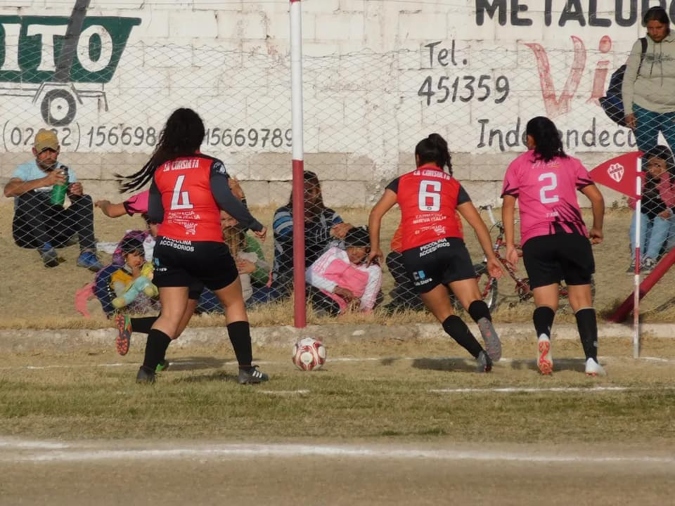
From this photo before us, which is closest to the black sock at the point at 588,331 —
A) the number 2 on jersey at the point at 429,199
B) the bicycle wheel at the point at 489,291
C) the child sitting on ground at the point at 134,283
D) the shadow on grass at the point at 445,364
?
the shadow on grass at the point at 445,364

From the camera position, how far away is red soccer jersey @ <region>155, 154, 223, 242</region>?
882cm

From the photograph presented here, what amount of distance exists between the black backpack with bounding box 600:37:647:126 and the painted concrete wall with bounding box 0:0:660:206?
6.44 ft

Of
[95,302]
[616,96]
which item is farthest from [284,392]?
[616,96]

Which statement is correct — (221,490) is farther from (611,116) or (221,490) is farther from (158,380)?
(611,116)

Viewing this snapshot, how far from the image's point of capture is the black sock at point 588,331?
31.2 feet

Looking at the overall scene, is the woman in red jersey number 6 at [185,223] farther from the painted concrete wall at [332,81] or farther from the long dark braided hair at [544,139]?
the painted concrete wall at [332,81]

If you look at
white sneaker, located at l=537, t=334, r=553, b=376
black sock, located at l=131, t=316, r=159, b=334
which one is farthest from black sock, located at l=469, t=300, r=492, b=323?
black sock, located at l=131, t=316, r=159, b=334

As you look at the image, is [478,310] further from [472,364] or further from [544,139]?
[544,139]

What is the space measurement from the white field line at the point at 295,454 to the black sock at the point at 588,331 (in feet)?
9.18

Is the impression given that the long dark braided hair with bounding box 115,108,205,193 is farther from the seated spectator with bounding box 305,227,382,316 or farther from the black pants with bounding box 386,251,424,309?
the black pants with bounding box 386,251,424,309

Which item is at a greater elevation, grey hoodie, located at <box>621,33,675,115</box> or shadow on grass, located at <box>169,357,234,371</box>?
grey hoodie, located at <box>621,33,675,115</box>

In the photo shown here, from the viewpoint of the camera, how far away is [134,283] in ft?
38.3

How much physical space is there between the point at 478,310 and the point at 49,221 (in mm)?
5203

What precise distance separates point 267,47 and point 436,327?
6667 mm
